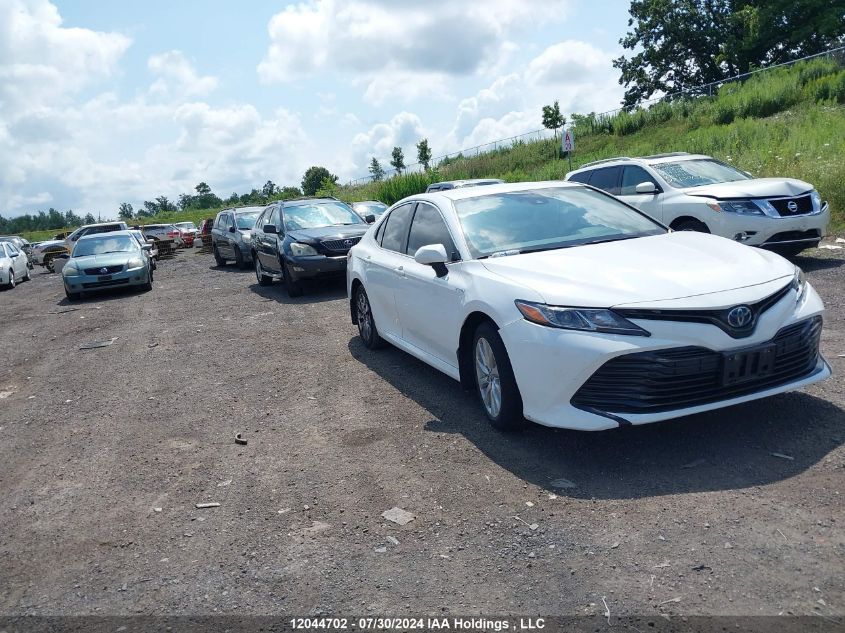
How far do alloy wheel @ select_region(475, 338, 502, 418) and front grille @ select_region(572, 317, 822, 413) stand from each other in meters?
0.74

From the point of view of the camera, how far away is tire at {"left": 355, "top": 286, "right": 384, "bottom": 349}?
25.7 ft

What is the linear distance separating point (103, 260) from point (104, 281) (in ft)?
1.99

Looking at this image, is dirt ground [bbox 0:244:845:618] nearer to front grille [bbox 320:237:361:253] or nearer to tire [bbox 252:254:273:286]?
front grille [bbox 320:237:361:253]

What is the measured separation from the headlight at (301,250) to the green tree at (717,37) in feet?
146

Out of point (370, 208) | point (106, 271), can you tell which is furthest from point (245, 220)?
point (106, 271)

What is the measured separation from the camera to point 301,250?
43.2ft

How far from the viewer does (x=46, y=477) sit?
5.14 metres

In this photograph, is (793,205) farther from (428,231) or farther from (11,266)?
(11,266)

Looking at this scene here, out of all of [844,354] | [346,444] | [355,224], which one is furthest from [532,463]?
[355,224]

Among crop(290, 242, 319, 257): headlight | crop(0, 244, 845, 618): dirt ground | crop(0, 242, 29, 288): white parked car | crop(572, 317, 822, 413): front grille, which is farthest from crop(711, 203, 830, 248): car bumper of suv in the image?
crop(0, 242, 29, 288): white parked car

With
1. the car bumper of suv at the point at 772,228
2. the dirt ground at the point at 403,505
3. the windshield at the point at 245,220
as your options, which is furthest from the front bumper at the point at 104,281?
the car bumper of suv at the point at 772,228

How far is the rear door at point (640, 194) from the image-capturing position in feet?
36.4

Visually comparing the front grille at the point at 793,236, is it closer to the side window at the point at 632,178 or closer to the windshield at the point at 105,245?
the side window at the point at 632,178

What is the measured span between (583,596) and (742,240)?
8.16 meters
